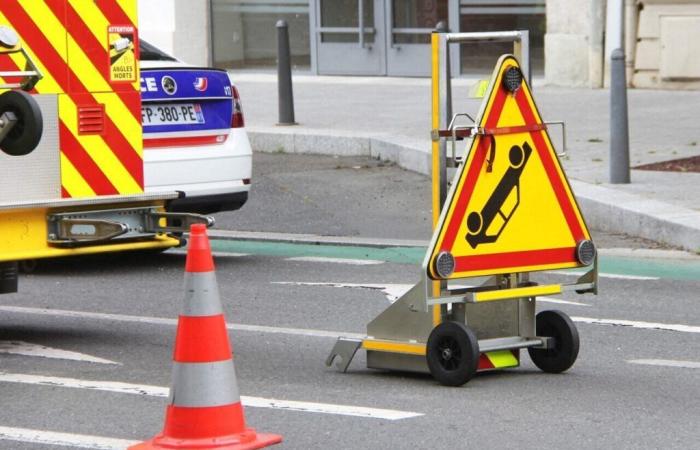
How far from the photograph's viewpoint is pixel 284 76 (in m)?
17.0

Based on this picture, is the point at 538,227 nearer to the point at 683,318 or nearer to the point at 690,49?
the point at 683,318

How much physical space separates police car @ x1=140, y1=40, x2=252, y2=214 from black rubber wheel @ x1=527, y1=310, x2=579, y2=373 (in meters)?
3.02

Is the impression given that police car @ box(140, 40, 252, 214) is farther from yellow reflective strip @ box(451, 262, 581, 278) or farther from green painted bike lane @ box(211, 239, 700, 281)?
yellow reflective strip @ box(451, 262, 581, 278)

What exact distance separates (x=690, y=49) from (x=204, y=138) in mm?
10497

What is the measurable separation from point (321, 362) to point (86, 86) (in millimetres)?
1961

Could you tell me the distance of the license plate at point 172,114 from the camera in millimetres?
9352

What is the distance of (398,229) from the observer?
11891 mm

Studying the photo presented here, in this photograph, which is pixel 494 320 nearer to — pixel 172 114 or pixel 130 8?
pixel 130 8

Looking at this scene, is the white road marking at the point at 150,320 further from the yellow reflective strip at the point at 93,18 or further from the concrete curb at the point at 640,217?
the concrete curb at the point at 640,217

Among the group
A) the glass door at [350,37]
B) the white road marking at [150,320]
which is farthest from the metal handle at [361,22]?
the white road marking at [150,320]

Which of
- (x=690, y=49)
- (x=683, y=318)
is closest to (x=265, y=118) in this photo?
(x=690, y=49)

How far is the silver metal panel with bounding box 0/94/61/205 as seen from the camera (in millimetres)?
7699

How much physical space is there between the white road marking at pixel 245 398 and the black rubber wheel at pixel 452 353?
41 cm

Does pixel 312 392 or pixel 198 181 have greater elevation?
pixel 198 181
